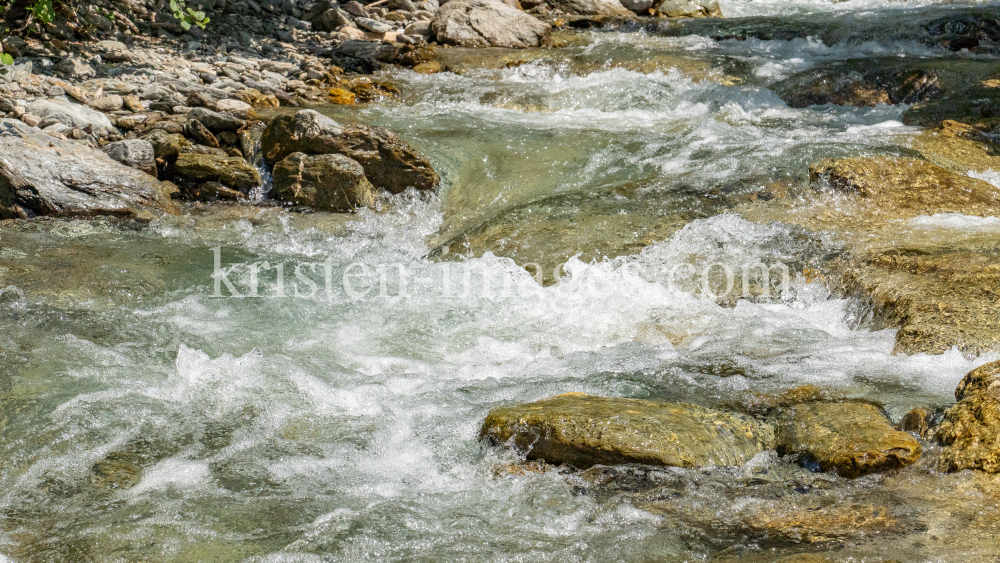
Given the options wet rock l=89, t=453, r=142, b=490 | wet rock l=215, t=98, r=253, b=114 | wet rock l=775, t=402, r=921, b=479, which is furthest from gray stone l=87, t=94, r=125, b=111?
wet rock l=775, t=402, r=921, b=479

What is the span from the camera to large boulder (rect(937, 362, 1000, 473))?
2.53 m

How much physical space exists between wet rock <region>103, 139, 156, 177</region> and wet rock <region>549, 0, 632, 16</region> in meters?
7.86

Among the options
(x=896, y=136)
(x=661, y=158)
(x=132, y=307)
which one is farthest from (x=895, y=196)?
(x=132, y=307)

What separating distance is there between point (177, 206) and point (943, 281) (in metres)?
5.54

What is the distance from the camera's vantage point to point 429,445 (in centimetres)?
310

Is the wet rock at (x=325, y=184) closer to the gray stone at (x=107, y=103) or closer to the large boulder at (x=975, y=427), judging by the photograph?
the gray stone at (x=107, y=103)

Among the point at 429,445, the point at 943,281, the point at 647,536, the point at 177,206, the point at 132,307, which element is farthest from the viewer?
the point at 177,206

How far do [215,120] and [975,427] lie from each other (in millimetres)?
6510

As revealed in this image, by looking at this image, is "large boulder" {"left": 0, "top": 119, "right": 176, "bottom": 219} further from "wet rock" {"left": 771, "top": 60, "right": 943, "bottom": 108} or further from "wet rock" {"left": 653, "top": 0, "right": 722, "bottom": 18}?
"wet rock" {"left": 653, "top": 0, "right": 722, "bottom": 18}

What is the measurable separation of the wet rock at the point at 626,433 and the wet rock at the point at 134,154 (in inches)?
182

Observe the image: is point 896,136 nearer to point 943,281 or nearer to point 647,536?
point 943,281

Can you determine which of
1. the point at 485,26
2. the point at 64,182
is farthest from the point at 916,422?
the point at 485,26

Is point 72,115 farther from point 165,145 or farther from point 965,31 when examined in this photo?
point 965,31

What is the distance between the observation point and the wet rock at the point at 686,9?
1251 centimetres
